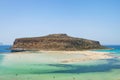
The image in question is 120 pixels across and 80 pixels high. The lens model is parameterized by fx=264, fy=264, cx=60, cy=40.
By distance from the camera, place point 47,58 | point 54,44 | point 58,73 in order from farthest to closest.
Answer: point 54,44, point 47,58, point 58,73

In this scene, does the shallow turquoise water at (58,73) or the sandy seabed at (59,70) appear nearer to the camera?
the shallow turquoise water at (58,73)

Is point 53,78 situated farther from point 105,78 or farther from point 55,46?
point 55,46

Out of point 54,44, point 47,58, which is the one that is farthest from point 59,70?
point 54,44

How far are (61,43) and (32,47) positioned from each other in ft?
40.9

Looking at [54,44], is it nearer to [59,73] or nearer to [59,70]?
[59,70]

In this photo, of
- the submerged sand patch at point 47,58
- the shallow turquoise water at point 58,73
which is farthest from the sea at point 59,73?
the submerged sand patch at point 47,58

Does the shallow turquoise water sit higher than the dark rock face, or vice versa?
the dark rock face

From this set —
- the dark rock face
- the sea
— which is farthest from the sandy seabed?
the dark rock face

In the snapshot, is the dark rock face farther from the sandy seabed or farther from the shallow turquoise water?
the shallow turquoise water

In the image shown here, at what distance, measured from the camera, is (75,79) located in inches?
1010

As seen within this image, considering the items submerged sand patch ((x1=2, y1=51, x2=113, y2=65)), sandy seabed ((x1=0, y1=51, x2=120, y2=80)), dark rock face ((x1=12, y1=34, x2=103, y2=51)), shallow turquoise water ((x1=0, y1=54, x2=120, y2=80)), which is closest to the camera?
shallow turquoise water ((x1=0, y1=54, x2=120, y2=80))

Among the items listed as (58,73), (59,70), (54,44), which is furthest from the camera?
(54,44)

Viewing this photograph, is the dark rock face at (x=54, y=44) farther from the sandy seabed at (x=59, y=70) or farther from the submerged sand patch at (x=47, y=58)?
the sandy seabed at (x=59, y=70)

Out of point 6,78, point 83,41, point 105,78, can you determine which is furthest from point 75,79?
point 83,41
